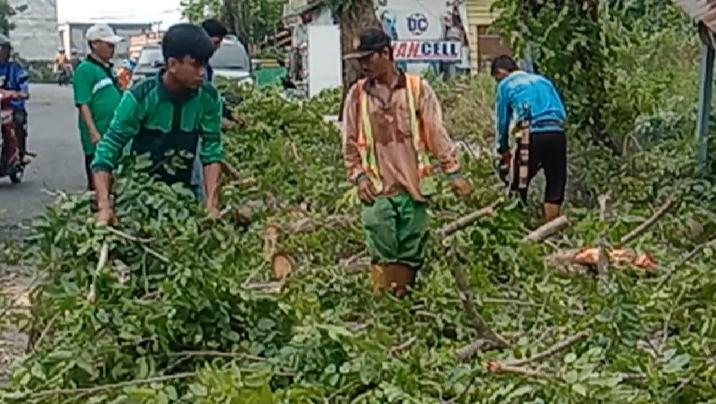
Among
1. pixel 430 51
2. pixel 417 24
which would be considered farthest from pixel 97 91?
pixel 417 24

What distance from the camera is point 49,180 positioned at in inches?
716

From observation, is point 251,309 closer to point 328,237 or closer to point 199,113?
point 199,113

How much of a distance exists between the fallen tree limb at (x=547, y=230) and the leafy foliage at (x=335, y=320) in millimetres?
292

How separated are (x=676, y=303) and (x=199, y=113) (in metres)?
2.47

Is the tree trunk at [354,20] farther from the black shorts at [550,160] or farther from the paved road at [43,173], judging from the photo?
the black shorts at [550,160]

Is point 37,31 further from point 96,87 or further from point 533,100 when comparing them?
point 533,100

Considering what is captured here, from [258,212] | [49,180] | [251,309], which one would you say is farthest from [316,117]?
[251,309]

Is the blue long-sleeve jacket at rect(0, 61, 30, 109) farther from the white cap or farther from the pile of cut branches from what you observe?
the pile of cut branches

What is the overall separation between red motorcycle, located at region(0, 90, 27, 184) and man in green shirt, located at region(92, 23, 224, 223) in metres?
9.72

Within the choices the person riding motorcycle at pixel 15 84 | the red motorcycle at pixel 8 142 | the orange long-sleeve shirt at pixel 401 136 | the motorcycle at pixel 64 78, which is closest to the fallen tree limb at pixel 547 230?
the orange long-sleeve shirt at pixel 401 136

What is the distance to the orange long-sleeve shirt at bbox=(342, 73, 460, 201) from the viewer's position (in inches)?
320

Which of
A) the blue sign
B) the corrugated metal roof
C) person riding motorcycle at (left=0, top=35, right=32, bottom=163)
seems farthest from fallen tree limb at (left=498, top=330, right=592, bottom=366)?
the blue sign

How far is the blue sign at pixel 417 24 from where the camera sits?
1256 inches

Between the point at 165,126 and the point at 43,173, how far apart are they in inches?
497
